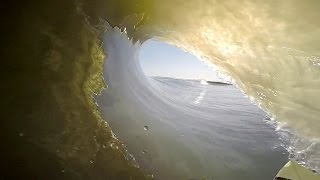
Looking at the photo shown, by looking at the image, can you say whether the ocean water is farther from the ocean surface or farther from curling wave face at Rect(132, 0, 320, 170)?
curling wave face at Rect(132, 0, 320, 170)

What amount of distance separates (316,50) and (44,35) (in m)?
2.76

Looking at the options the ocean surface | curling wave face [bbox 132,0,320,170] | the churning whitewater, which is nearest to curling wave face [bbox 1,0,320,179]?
curling wave face [bbox 132,0,320,170]

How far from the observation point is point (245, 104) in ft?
37.5

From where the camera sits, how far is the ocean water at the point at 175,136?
15.1 feet

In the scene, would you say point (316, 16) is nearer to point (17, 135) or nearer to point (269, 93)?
point (269, 93)

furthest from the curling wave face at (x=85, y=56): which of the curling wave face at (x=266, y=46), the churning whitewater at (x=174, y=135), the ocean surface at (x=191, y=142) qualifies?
the ocean surface at (x=191, y=142)

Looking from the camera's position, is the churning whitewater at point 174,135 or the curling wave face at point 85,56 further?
the churning whitewater at point 174,135

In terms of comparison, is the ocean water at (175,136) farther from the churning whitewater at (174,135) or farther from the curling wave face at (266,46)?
the curling wave face at (266,46)

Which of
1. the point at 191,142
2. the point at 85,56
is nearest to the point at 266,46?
the point at 85,56

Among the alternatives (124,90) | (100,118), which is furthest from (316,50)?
(124,90)

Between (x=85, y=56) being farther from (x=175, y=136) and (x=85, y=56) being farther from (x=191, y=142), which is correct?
(x=191, y=142)

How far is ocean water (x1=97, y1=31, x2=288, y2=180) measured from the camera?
461 centimetres

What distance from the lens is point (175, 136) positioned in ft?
19.7

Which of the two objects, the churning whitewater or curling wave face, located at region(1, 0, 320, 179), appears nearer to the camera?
curling wave face, located at region(1, 0, 320, 179)
